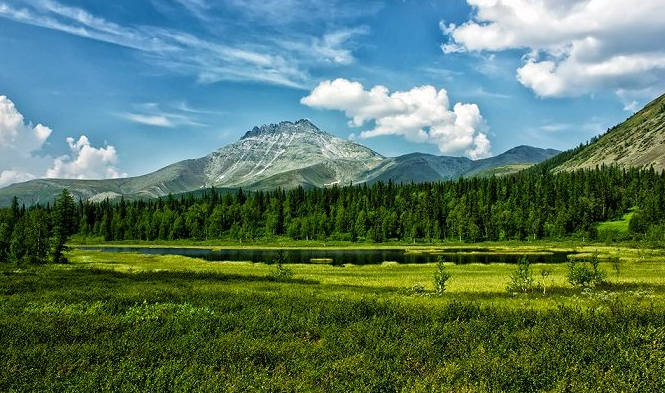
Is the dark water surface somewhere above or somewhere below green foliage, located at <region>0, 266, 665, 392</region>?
below

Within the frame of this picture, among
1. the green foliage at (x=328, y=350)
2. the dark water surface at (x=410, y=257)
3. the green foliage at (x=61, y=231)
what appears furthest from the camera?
the dark water surface at (x=410, y=257)

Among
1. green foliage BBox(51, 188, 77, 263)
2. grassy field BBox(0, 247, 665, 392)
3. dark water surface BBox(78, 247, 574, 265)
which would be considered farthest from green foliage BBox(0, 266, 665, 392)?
dark water surface BBox(78, 247, 574, 265)

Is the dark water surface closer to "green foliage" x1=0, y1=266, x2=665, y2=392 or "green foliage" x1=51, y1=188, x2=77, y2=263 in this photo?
"green foliage" x1=51, y1=188, x2=77, y2=263

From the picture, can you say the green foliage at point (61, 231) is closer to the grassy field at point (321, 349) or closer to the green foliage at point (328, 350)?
the grassy field at point (321, 349)

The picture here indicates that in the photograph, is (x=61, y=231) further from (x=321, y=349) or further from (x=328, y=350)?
(x=328, y=350)

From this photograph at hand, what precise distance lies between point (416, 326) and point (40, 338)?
15225 mm

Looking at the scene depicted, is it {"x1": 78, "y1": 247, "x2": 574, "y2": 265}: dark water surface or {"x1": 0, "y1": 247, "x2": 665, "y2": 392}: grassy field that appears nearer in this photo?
{"x1": 0, "y1": 247, "x2": 665, "y2": 392}: grassy field

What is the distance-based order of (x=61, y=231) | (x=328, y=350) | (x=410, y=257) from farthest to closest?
(x=410, y=257)
(x=61, y=231)
(x=328, y=350)

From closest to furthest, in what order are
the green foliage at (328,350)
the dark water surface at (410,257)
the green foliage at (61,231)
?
the green foliage at (328,350)
the green foliage at (61,231)
the dark water surface at (410,257)

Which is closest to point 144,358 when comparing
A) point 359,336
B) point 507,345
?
point 359,336

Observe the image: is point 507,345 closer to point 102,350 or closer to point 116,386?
point 116,386

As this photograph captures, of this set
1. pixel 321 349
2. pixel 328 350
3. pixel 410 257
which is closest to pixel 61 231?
pixel 410 257

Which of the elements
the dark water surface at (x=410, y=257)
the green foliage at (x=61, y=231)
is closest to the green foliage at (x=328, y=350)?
the green foliage at (x=61, y=231)

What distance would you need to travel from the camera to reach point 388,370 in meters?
12.8
